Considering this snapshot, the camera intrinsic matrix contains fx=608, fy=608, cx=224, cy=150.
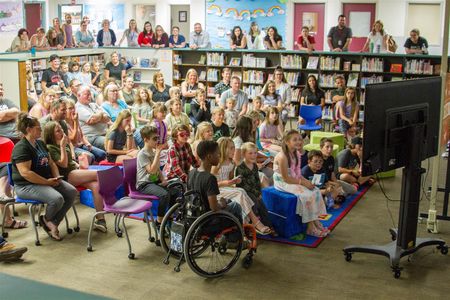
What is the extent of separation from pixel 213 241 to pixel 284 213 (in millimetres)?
1223

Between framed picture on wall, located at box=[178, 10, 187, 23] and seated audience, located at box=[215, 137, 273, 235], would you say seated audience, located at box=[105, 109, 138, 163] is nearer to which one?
seated audience, located at box=[215, 137, 273, 235]

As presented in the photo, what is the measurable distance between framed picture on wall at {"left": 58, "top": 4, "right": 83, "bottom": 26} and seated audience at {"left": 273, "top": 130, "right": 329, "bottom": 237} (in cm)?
1566

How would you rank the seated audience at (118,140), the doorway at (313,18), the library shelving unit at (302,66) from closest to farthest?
the seated audience at (118,140) < the library shelving unit at (302,66) < the doorway at (313,18)

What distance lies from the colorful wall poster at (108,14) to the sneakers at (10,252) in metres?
15.0

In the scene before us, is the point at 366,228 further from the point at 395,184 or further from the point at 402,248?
the point at 395,184

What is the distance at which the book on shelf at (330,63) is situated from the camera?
13.8m

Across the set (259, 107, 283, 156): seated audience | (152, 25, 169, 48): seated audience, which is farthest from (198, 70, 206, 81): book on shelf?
(259, 107, 283, 156): seated audience

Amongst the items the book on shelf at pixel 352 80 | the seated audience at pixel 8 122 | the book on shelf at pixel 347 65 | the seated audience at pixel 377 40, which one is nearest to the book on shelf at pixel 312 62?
the book on shelf at pixel 347 65

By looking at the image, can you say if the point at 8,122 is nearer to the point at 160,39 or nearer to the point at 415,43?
the point at 160,39

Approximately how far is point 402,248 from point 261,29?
→ 12776mm

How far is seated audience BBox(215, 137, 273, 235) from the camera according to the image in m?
6.13

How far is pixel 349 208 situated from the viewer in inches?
302

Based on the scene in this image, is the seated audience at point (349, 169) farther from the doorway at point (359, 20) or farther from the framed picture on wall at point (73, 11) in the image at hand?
the framed picture on wall at point (73, 11)

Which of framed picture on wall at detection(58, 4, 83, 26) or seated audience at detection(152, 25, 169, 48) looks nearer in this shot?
seated audience at detection(152, 25, 169, 48)
